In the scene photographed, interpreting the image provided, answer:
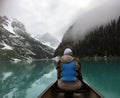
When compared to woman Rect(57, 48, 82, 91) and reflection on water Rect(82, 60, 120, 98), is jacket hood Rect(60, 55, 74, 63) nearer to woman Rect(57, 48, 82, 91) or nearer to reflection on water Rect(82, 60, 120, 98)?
woman Rect(57, 48, 82, 91)

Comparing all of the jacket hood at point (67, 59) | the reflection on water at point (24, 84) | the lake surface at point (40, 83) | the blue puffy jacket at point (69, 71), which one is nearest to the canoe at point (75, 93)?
the blue puffy jacket at point (69, 71)

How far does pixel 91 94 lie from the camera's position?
1285 centimetres

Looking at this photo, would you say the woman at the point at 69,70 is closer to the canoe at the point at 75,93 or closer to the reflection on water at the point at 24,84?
the canoe at the point at 75,93

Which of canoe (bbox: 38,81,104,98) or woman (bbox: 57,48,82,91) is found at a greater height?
woman (bbox: 57,48,82,91)

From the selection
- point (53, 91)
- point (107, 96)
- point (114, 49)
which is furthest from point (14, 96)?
point (114, 49)

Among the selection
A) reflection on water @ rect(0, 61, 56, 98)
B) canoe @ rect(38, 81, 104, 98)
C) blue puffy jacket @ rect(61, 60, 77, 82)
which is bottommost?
reflection on water @ rect(0, 61, 56, 98)

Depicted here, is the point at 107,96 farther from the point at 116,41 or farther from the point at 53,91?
the point at 116,41

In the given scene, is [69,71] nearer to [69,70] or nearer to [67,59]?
[69,70]

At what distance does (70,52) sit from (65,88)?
1.77m

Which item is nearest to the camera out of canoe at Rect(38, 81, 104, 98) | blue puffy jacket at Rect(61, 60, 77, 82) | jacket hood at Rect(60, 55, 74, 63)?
jacket hood at Rect(60, 55, 74, 63)

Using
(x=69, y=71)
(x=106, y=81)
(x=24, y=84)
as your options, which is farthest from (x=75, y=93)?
(x=24, y=84)

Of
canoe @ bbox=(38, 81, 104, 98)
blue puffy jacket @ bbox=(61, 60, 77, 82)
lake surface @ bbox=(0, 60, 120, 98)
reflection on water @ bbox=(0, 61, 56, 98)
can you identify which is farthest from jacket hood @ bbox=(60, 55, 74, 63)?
reflection on water @ bbox=(0, 61, 56, 98)

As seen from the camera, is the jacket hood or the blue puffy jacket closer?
the jacket hood

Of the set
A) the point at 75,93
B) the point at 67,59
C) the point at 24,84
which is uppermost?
the point at 67,59
